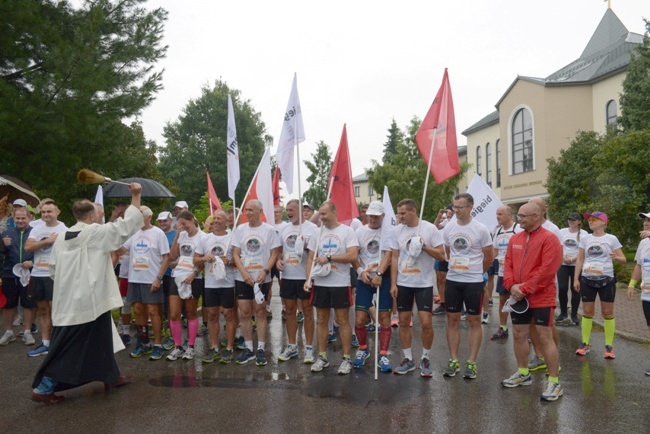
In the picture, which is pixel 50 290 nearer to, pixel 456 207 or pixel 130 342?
pixel 130 342

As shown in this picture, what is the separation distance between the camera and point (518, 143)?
42.7 metres

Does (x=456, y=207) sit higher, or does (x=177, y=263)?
(x=456, y=207)

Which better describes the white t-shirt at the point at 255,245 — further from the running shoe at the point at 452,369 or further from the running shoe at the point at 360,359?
the running shoe at the point at 452,369

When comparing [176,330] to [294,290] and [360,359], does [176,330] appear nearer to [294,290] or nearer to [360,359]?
[294,290]

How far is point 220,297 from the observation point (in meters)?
7.32

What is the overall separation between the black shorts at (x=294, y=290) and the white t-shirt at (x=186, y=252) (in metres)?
1.29

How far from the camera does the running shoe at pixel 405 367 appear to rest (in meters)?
6.60

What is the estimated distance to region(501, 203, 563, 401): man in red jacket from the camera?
567cm

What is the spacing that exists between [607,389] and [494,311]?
18.4 feet

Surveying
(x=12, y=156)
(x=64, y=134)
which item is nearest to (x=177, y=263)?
(x=64, y=134)

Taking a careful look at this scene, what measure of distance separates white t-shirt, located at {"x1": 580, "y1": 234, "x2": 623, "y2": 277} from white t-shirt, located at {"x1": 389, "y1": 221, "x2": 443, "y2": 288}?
2.49 metres

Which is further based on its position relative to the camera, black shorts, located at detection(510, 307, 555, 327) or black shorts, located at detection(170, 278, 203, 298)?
black shorts, located at detection(170, 278, 203, 298)

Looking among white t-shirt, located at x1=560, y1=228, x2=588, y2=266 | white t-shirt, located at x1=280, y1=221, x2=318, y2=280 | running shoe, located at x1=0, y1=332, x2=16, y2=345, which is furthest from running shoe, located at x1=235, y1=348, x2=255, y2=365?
white t-shirt, located at x1=560, y1=228, x2=588, y2=266

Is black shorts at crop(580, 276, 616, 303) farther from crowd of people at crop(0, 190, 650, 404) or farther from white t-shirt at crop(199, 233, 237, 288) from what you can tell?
white t-shirt at crop(199, 233, 237, 288)
